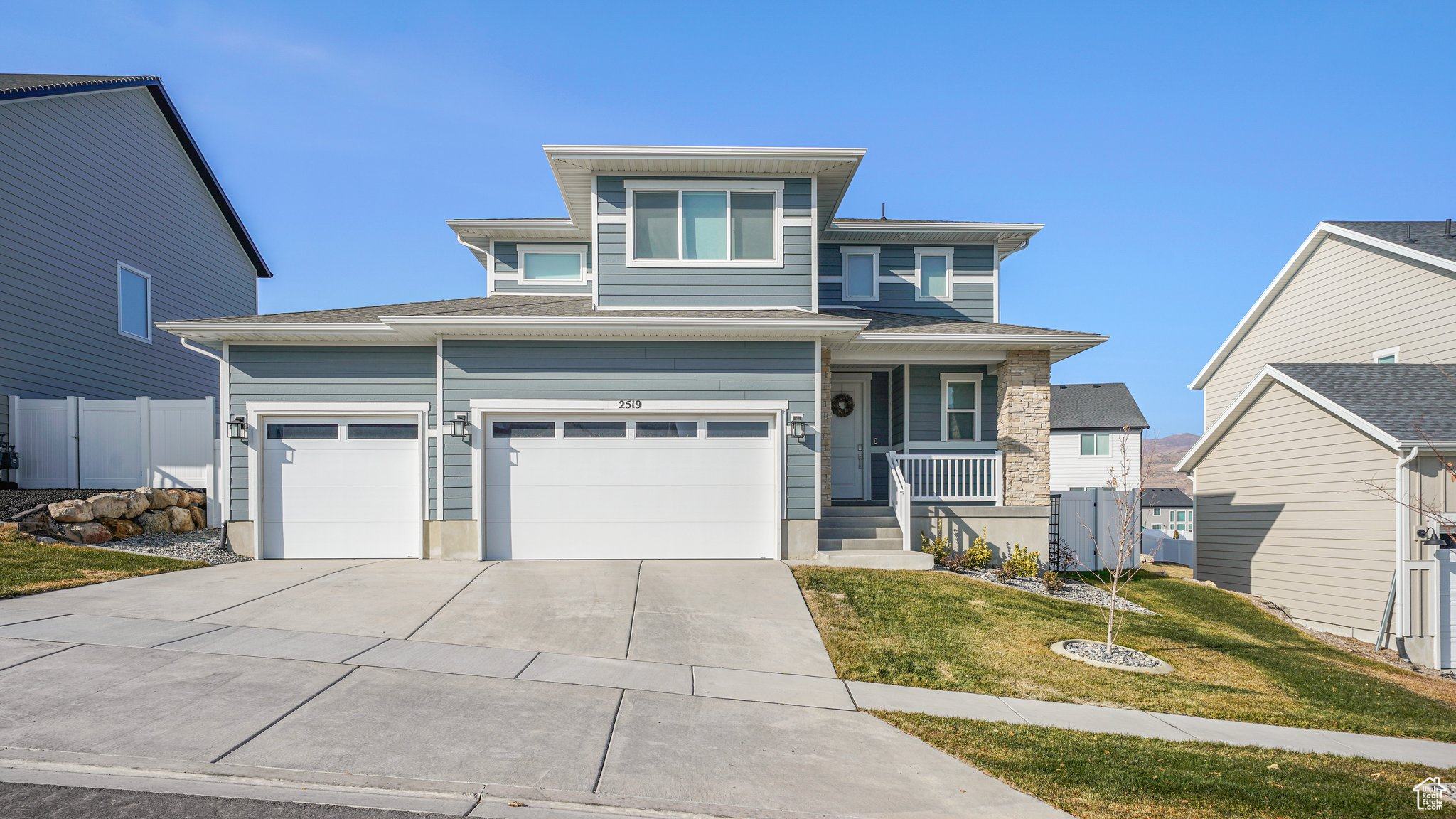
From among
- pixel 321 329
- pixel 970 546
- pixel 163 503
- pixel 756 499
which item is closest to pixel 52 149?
pixel 163 503

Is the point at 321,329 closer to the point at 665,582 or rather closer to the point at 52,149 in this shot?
the point at 665,582

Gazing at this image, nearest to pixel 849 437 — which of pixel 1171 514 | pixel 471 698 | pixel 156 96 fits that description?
pixel 471 698

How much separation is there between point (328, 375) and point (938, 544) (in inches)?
378

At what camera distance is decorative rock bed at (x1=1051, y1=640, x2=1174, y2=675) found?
8289 mm

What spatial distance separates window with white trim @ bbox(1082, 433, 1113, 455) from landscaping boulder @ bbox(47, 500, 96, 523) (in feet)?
110

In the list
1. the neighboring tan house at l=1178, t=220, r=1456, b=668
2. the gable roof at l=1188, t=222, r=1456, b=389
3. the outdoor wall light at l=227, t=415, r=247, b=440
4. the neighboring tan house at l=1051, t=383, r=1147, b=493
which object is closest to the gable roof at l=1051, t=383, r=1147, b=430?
the neighboring tan house at l=1051, t=383, r=1147, b=493

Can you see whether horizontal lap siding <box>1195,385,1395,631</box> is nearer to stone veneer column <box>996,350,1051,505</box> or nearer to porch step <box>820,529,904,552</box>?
stone veneer column <box>996,350,1051,505</box>

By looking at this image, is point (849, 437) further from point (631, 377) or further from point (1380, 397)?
point (1380, 397)

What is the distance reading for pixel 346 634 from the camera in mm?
7582

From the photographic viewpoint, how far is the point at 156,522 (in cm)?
1303

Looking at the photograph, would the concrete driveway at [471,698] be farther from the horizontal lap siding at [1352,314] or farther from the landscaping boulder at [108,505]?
the horizontal lap siding at [1352,314]

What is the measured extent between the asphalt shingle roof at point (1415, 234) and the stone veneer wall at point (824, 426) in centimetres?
1178

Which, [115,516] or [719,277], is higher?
[719,277]

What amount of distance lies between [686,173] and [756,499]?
527cm
